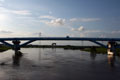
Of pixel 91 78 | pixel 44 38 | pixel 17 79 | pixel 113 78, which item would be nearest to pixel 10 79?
pixel 17 79

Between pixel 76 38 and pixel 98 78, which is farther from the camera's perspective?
pixel 76 38

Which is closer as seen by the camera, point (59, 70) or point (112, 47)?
point (59, 70)

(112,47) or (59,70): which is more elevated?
(112,47)

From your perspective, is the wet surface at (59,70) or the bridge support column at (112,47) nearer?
the wet surface at (59,70)

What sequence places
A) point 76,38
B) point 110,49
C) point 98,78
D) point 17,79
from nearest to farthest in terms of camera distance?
point 17,79 → point 98,78 → point 110,49 → point 76,38

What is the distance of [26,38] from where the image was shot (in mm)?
73875

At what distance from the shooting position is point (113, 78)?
21.5 metres

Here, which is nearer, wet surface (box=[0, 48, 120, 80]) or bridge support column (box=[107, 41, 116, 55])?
wet surface (box=[0, 48, 120, 80])

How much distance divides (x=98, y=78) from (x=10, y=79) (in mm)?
13997

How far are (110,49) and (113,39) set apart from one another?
18.3 feet

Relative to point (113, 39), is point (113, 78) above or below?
below

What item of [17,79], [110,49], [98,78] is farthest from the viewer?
[110,49]

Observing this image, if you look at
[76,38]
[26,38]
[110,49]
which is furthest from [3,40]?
[110,49]

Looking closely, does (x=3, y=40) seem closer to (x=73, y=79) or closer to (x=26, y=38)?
(x=26, y=38)
